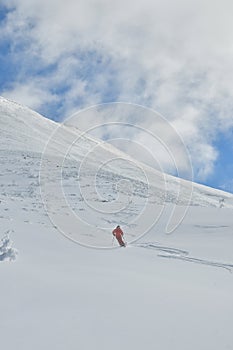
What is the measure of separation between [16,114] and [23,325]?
9352cm

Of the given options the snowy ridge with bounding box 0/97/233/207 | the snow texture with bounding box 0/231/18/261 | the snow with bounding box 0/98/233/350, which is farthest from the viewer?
the snowy ridge with bounding box 0/97/233/207

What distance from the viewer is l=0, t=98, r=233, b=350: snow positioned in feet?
22.8

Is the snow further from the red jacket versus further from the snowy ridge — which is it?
the snowy ridge

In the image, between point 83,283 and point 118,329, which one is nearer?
point 118,329

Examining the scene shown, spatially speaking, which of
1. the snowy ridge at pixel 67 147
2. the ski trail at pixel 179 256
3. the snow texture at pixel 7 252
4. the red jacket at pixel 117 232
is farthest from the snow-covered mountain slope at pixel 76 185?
the snow texture at pixel 7 252

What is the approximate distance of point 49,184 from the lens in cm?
4312

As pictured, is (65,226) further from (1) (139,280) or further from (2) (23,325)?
(2) (23,325)

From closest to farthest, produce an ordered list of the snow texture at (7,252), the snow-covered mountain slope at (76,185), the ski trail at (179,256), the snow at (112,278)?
the snow at (112,278)
the snow texture at (7,252)
the ski trail at (179,256)
the snow-covered mountain slope at (76,185)

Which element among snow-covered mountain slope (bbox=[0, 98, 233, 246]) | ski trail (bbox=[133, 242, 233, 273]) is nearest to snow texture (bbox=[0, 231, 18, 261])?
ski trail (bbox=[133, 242, 233, 273])

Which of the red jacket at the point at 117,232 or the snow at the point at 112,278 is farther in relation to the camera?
the red jacket at the point at 117,232

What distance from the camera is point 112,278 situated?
425 inches

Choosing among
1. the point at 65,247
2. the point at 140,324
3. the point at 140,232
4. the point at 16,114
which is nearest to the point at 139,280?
the point at 140,324

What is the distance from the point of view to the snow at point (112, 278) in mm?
6953

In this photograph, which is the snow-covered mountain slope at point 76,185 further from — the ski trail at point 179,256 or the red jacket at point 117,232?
the ski trail at point 179,256
